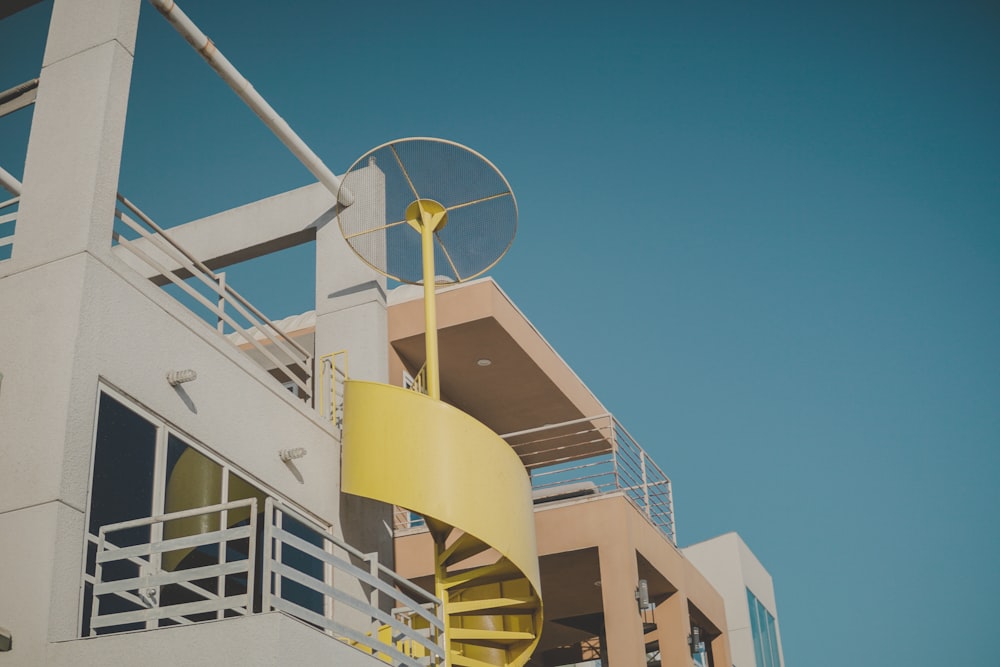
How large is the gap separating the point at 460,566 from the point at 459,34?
222 feet

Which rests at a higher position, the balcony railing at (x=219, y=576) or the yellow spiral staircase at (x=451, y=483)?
the yellow spiral staircase at (x=451, y=483)

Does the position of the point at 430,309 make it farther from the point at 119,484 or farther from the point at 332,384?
the point at 119,484

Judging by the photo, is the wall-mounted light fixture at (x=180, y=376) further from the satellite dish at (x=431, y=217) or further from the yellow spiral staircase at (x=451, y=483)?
the satellite dish at (x=431, y=217)

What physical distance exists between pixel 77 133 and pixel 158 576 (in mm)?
4114

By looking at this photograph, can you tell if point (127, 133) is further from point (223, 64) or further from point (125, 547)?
point (125, 547)

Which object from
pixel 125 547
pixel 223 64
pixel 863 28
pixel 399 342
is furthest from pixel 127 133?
pixel 863 28

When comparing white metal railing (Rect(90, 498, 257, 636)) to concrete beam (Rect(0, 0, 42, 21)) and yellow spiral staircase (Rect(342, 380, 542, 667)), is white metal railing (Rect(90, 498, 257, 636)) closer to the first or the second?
yellow spiral staircase (Rect(342, 380, 542, 667))

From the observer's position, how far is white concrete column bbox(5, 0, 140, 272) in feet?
31.6

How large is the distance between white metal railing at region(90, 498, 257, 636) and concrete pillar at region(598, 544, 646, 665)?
5.12 m

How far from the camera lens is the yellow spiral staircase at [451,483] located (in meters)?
11.9

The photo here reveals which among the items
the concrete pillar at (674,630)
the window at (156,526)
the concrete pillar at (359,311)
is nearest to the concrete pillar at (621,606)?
the concrete pillar at (674,630)

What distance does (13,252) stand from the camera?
9789 millimetres

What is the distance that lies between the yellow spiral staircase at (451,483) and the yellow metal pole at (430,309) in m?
0.69

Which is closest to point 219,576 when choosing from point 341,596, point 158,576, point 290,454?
point 158,576
